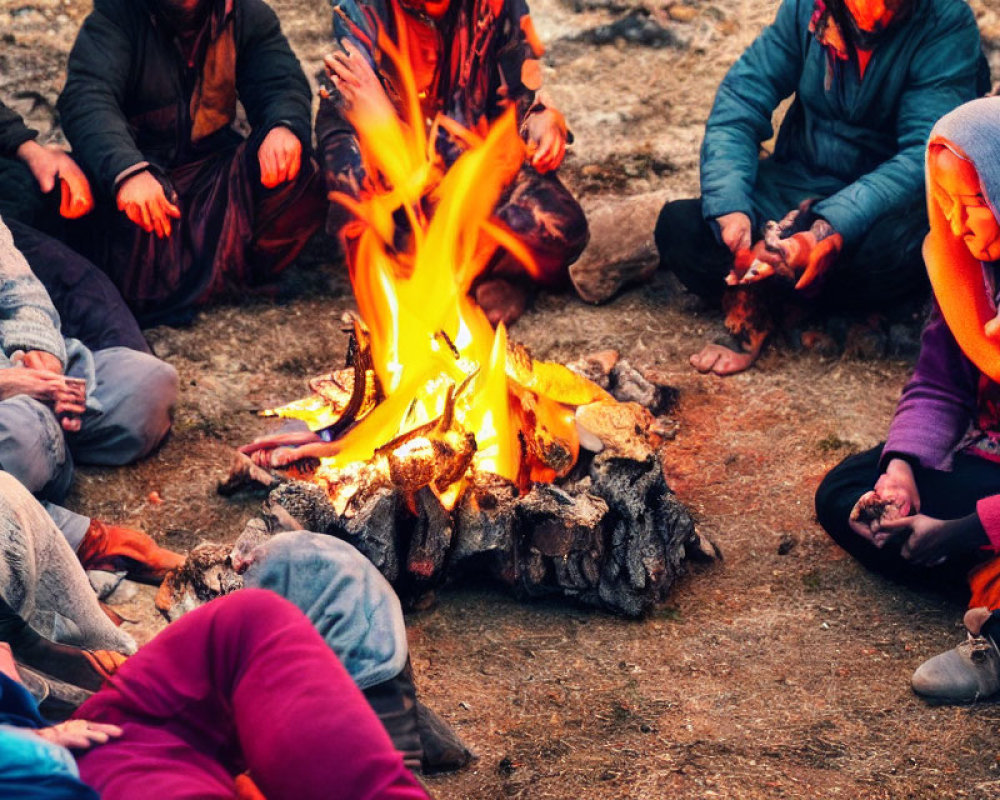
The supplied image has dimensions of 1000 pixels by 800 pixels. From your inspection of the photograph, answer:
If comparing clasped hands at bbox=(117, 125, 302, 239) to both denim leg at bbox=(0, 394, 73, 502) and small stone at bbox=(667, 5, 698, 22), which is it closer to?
denim leg at bbox=(0, 394, 73, 502)

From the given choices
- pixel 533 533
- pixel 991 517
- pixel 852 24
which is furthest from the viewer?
pixel 852 24

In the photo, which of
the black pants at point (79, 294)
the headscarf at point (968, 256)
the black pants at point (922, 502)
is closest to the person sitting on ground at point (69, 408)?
the black pants at point (79, 294)

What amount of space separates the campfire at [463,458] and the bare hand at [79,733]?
136cm

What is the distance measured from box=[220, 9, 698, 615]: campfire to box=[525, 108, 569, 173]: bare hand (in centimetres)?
31

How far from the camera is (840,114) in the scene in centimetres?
519

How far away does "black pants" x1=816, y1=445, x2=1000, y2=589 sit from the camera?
3.78 m

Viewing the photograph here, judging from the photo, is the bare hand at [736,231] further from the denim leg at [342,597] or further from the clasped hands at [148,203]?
the denim leg at [342,597]

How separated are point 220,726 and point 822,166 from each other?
3.78 meters

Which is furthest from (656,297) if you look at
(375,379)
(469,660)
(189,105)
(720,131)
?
(469,660)

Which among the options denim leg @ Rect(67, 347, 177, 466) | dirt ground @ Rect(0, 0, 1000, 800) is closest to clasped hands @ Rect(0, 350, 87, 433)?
denim leg @ Rect(67, 347, 177, 466)

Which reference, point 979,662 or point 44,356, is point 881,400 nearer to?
point 979,662

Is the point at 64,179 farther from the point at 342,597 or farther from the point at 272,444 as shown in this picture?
the point at 342,597

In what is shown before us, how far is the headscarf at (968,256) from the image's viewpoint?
3.54 metres

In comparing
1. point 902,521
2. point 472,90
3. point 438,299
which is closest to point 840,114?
point 472,90
